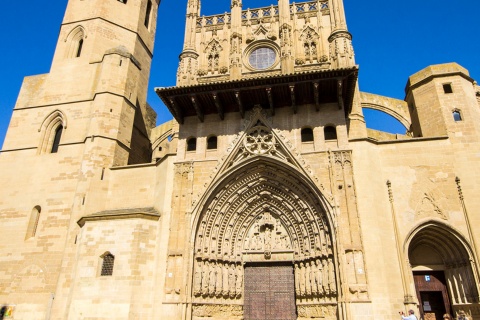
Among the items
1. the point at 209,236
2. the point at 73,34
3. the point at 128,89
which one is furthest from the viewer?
the point at 73,34

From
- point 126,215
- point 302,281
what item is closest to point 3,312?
point 126,215

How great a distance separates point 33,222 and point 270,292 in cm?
919

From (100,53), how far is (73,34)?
209cm

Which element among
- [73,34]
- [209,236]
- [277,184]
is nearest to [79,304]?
[209,236]

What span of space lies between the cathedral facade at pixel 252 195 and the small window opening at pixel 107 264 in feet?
0.14

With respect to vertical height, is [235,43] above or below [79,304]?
above

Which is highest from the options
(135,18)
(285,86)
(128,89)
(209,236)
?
(135,18)

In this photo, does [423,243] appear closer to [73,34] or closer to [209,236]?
[209,236]

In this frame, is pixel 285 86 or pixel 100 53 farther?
pixel 100 53

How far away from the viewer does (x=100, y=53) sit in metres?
16.8

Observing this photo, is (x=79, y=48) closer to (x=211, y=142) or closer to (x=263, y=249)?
(x=211, y=142)

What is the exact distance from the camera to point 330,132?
1263 cm

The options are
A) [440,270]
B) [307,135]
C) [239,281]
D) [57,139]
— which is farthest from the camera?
[57,139]

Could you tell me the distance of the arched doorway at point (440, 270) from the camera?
10.6 meters
